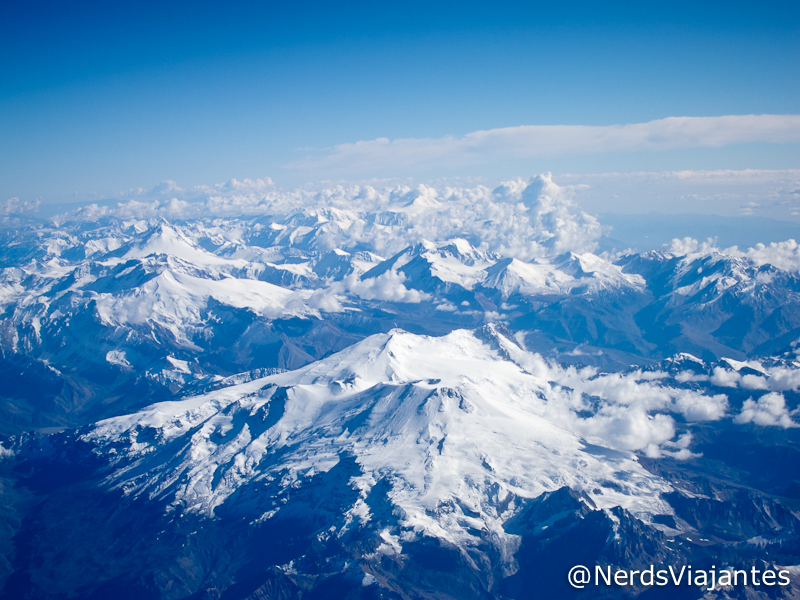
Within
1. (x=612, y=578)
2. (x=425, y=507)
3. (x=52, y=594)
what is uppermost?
(x=425, y=507)

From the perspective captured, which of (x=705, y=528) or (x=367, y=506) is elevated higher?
(x=367, y=506)

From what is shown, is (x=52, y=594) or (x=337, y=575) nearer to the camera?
(x=337, y=575)

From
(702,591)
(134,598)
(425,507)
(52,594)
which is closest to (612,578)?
(702,591)

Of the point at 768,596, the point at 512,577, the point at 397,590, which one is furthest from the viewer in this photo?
the point at 512,577

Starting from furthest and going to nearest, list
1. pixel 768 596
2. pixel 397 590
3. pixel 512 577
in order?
pixel 512 577, pixel 397 590, pixel 768 596

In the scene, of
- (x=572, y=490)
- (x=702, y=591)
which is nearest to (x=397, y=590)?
(x=572, y=490)

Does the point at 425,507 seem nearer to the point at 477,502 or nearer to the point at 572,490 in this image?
the point at 477,502

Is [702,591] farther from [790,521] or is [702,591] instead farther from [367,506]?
[367,506]

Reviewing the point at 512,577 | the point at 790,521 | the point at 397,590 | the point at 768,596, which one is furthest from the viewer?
the point at 790,521

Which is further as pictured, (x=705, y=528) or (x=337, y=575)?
(x=705, y=528)
